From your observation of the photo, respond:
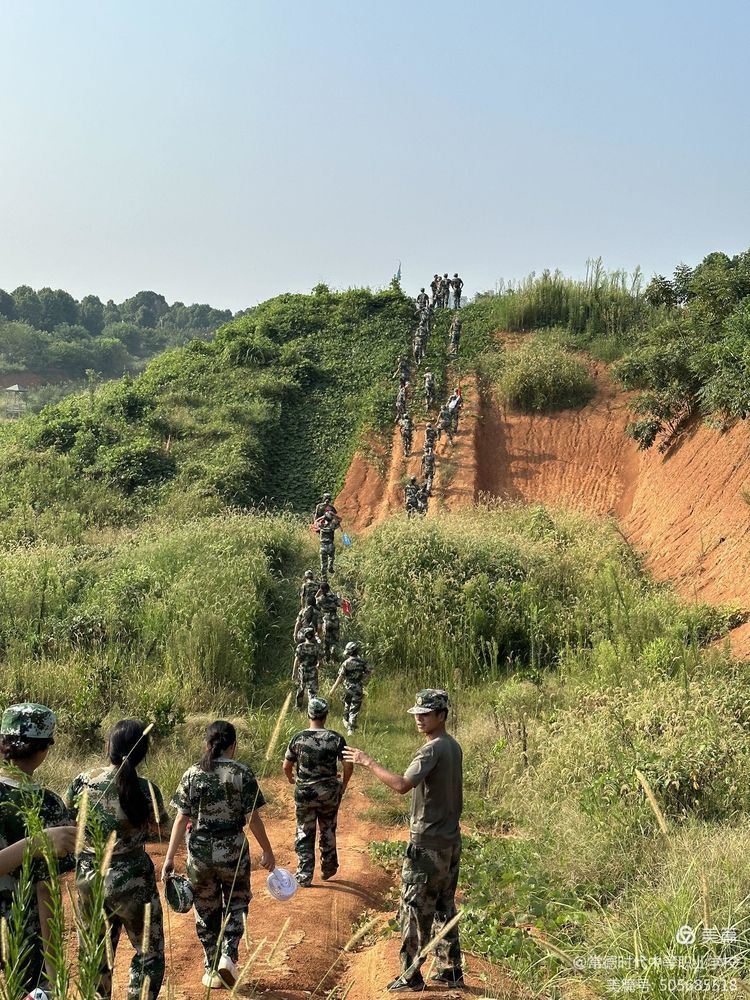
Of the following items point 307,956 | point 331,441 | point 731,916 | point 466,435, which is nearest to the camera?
point 731,916

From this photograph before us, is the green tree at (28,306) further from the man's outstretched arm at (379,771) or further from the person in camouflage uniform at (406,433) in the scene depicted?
the man's outstretched arm at (379,771)

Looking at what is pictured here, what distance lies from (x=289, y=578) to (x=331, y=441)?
10.3 m

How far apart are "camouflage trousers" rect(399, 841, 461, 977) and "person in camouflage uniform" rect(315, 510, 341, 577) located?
10027 mm

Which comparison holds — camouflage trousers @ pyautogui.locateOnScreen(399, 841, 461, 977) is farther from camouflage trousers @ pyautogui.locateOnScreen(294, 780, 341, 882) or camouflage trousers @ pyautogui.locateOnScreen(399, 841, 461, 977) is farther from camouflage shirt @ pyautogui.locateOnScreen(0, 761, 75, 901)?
camouflage shirt @ pyautogui.locateOnScreen(0, 761, 75, 901)

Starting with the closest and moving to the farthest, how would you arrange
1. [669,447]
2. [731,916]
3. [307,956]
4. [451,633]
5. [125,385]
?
1. [731,916]
2. [307,956]
3. [451,633]
4. [669,447]
5. [125,385]

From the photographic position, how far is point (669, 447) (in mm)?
20109

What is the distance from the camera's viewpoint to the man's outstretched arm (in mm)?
4223

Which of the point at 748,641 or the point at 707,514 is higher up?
the point at 707,514

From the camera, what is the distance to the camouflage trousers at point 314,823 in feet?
20.1

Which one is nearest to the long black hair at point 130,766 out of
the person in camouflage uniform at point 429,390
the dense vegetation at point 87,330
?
the person in camouflage uniform at point 429,390

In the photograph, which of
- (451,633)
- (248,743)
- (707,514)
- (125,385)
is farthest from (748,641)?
(125,385)

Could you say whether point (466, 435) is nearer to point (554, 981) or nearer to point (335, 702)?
point (335, 702)

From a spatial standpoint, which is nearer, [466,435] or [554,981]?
[554,981]

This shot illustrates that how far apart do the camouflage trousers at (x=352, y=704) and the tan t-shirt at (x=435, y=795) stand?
5.11 meters
